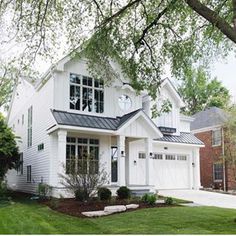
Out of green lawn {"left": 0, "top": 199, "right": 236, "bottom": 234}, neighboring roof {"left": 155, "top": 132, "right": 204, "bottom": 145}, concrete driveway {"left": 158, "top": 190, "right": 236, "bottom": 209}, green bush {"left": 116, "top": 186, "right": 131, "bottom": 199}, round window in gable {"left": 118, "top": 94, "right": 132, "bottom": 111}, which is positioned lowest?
concrete driveway {"left": 158, "top": 190, "right": 236, "bottom": 209}

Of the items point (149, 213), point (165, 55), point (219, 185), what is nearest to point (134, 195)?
point (149, 213)

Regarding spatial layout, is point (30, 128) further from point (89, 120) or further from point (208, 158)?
point (208, 158)

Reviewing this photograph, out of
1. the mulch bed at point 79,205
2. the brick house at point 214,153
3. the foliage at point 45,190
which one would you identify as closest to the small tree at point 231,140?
the brick house at point 214,153

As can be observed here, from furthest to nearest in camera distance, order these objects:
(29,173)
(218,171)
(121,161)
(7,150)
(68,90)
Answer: (218,171) < (29,173) < (7,150) < (68,90) < (121,161)

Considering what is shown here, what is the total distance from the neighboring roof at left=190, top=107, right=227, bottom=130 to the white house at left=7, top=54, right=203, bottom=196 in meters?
5.61

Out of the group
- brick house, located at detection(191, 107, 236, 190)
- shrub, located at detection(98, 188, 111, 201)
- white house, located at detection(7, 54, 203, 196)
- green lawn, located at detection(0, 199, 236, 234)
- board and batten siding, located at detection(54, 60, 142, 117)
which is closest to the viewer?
green lawn, located at detection(0, 199, 236, 234)

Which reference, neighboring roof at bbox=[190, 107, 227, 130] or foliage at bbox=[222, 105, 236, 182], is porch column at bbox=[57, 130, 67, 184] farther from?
neighboring roof at bbox=[190, 107, 227, 130]

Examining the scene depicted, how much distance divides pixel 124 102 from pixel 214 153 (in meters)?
11.3

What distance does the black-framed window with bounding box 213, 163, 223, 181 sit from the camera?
29.9 meters

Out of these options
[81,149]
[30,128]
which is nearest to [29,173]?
[30,128]

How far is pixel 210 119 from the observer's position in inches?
1262

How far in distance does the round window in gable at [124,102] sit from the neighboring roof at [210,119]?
9.76 metres

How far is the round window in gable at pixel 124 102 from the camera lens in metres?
22.2

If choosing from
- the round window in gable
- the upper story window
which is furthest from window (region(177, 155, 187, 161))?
the upper story window
